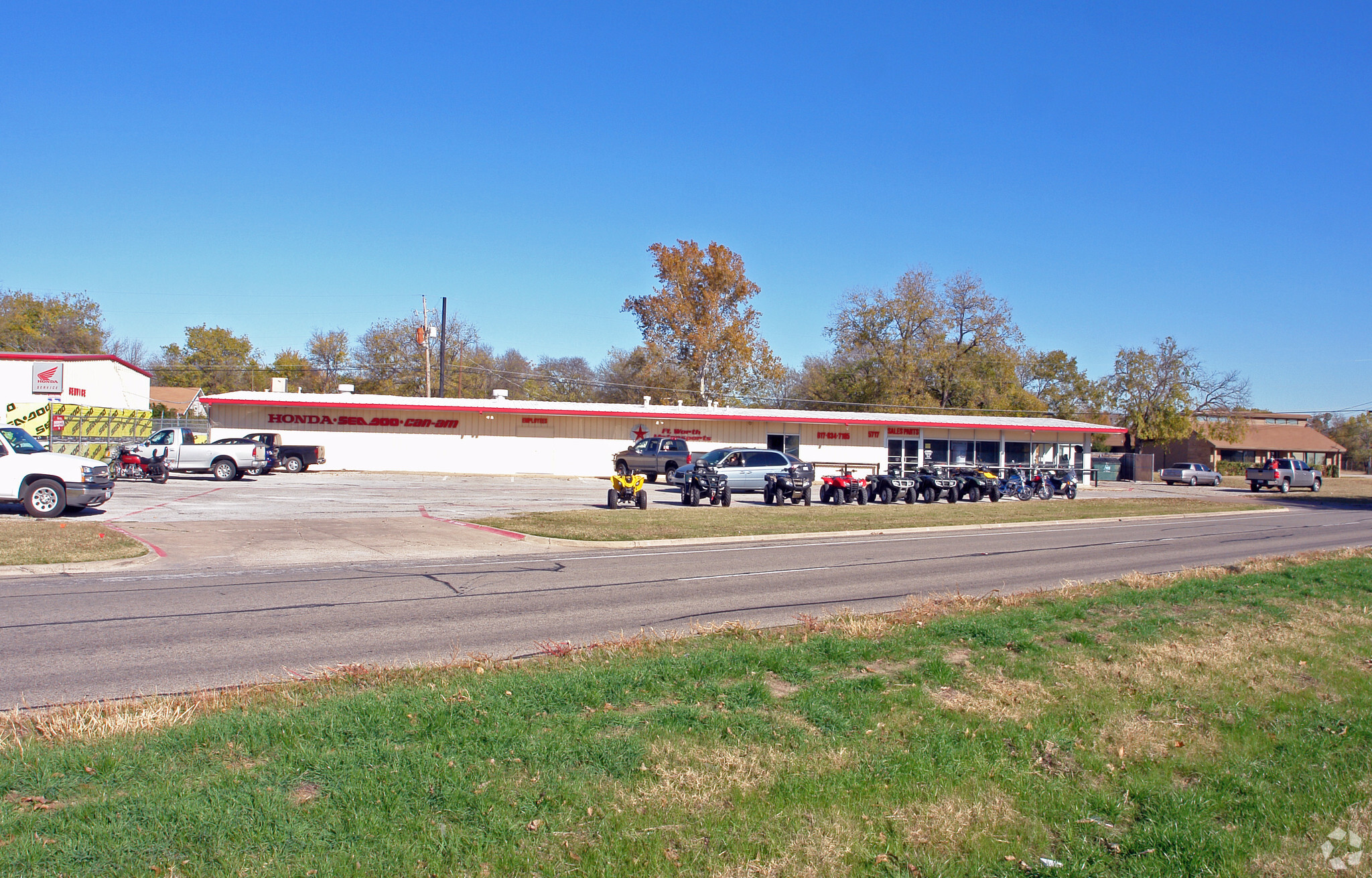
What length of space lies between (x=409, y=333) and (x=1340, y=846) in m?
73.4

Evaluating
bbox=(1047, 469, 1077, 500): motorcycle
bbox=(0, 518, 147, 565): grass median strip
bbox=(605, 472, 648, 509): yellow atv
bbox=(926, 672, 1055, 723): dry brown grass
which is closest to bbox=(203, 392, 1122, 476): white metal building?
bbox=(1047, 469, 1077, 500): motorcycle

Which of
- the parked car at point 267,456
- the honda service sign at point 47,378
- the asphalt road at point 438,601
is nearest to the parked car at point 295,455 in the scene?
the parked car at point 267,456

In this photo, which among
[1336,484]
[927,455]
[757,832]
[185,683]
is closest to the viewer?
[757,832]

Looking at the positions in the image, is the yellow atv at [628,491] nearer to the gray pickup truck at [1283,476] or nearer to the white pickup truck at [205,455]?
the white pickup truck at [205,455]

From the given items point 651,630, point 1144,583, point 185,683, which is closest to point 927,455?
point 1144,583

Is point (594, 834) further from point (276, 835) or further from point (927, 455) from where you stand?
point (927, 455)

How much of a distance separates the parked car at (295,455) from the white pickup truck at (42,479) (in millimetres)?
20045

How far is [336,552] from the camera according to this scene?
15.5 meters

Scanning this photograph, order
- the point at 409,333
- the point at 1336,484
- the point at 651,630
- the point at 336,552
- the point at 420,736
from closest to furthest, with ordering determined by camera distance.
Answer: the point at 420,736, the point at 651,630, the point at 336,552, the point at 1336,484, the point at 409,333

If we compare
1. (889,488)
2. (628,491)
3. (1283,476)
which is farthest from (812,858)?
(1283,476)

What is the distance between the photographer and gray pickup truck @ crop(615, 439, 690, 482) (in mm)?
35812

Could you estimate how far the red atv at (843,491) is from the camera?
99.7ft

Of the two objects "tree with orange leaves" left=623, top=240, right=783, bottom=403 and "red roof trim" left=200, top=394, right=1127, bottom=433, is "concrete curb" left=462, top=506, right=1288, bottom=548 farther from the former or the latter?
"tree with orange leaves" left=623, top=240, right=783, bottom=403

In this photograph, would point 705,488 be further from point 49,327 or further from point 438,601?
point 49,327
